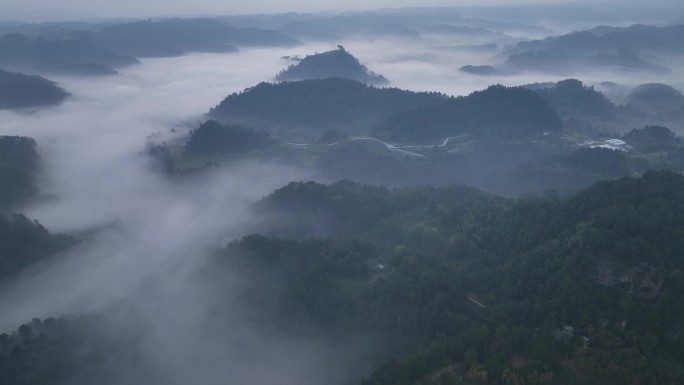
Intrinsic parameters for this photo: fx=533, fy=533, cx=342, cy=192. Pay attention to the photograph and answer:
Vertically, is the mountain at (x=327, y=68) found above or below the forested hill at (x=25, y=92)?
above

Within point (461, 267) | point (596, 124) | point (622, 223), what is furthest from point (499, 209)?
point (596, 124)

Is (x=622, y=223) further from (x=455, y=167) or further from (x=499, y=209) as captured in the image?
(x=455, y=167)

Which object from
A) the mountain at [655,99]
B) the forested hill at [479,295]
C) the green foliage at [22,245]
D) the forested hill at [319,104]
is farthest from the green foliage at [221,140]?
the mountain at [655,99]

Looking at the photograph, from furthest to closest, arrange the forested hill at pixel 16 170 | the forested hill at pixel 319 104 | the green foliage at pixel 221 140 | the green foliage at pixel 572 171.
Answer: the forested hill at pixel 319 104
the green foliage at pixel 221 140
the green foliage at pixel 572 171
the forested hill at pixel 16 170

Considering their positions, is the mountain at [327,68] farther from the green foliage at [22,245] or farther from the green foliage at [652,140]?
the green foliage at [22,245]

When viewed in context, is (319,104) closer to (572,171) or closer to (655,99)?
(572,171)
